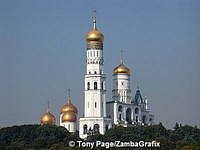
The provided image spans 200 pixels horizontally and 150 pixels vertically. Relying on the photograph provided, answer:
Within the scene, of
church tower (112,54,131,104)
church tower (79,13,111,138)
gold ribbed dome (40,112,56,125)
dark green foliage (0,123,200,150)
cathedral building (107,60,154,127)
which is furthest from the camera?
gold ribbed dome (40,112,56,125)

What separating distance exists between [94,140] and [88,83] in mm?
9849

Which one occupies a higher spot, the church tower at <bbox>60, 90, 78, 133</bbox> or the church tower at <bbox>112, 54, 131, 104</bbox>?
the church tower at <bbox>112, 54, 131, 104</bbox>

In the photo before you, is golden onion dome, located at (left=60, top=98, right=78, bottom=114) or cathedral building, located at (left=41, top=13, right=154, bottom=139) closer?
cathedral building, located at (left=41, top=13, right=154, bottom=139)

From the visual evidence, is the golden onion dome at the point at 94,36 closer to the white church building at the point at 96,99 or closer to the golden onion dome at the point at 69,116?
the white church building at the point at 96,99

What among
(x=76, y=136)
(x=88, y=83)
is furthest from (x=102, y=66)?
(x=76, y=136)

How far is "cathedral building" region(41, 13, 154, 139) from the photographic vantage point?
89062mm

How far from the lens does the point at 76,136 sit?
8606 centimetres

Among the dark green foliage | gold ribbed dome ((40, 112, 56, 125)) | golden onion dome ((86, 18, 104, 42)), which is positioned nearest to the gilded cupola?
gold ribbed dome ((40, 112, 56, 125))

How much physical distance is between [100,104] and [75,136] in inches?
227

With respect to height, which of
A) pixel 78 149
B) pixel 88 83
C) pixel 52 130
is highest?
pixel 88 83

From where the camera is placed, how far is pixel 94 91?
8906cm

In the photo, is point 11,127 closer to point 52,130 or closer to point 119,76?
point 52,130

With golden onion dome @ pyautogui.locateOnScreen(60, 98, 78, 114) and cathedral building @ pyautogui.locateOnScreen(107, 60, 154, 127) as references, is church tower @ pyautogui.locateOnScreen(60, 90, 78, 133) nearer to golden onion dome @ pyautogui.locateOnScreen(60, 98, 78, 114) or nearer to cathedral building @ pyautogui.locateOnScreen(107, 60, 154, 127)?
golden onion dome @ pyautogui.locateOnScreen(60, 98, 78, 114)

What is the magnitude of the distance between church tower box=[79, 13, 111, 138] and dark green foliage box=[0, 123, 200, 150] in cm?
250
